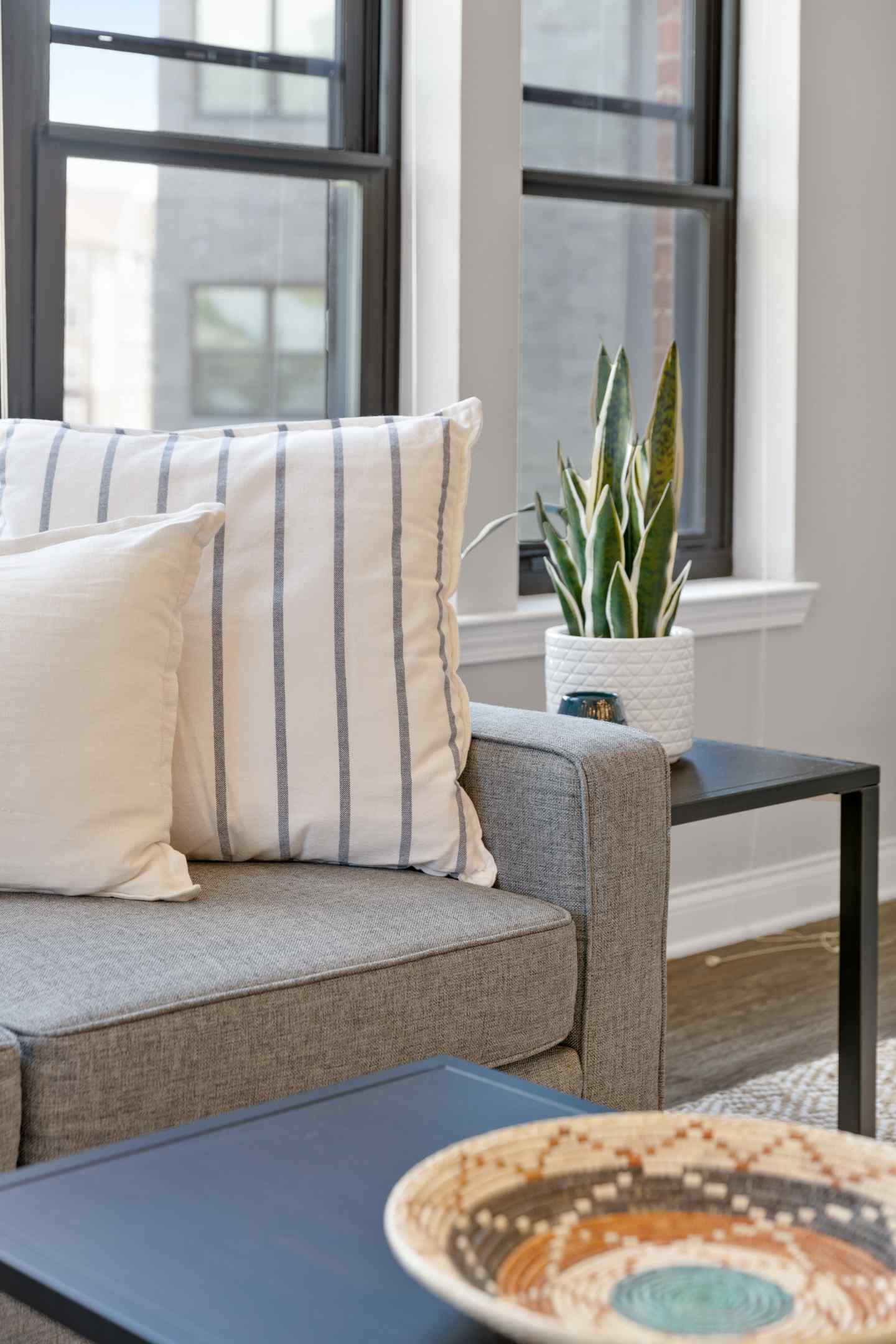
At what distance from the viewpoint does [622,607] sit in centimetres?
→ 225

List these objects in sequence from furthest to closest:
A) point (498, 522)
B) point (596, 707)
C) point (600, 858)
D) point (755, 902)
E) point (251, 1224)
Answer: point (755, 902) < point (498, 522) < point (596, 707) < point (600, 858) < point (251, 1224)

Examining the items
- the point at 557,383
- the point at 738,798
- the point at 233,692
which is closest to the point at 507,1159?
the point at 233,692

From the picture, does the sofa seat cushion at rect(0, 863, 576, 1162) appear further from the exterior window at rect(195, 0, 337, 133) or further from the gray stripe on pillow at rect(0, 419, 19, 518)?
the exterior window at rect(195, 0, 337, 133)

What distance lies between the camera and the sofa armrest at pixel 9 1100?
132cm

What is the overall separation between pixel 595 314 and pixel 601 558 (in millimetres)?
1149

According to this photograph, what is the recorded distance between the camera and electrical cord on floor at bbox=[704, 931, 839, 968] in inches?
126

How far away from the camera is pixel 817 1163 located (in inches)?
35.6

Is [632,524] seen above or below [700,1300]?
above

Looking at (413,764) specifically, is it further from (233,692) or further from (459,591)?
(459,591)

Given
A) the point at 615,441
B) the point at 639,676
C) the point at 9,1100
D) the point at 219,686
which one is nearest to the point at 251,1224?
the point at 9,1100

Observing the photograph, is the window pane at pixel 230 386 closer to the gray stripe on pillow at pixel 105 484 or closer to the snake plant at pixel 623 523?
the snake plant at pixel 623 523

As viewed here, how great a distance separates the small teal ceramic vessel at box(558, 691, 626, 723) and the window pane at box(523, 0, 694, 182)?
141cm

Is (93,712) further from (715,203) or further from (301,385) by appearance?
(715,203)

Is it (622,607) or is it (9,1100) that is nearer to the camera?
(9,1100)
